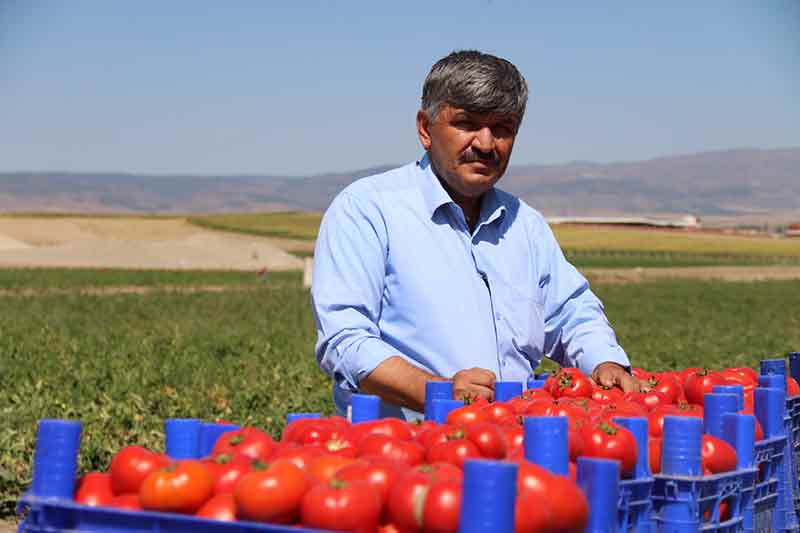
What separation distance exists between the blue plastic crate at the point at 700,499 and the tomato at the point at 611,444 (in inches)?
3.8

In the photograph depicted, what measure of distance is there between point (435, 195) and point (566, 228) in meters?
103

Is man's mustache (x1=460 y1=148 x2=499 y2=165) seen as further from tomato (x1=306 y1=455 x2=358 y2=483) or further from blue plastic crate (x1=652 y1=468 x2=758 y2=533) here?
tomato (x1=306 y1=455 x2=358 y2=483)

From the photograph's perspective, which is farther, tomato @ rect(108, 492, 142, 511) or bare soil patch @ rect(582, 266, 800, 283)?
bare soil patch @ rect(582, 266, 800, 283)

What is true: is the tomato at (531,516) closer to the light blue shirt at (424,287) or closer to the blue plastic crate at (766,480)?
the blue plastic crate at (766,480)

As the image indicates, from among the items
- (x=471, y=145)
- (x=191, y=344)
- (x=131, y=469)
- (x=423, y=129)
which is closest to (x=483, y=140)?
(x=471, y=145)

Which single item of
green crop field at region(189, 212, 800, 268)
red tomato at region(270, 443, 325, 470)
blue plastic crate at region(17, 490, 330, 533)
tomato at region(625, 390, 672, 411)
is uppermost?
green crop field at region(189, 212, 800, 268)

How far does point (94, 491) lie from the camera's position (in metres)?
2.71

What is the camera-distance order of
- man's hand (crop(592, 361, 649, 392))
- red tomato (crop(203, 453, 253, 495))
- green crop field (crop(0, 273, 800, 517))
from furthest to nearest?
1. green crop field (crop(0, 273, 800, 517))
2. man's hand (crop(592, 361, 649, 392))
3. red tomato (crop(203, 453, 253, 495))

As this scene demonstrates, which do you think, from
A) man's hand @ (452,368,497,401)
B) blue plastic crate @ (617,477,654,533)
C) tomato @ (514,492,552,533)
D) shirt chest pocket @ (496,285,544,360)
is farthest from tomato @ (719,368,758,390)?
tomato @ (514,492,552,533)

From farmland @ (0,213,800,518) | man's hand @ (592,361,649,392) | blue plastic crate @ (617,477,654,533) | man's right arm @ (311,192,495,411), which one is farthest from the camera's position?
farmland @ (0,213,800,518)

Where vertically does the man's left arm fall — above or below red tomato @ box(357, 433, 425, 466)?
above

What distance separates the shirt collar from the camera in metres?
4.64

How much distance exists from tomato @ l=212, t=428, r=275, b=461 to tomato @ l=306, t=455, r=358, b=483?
0.18 m

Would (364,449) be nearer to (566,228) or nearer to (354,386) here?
(354,386)
